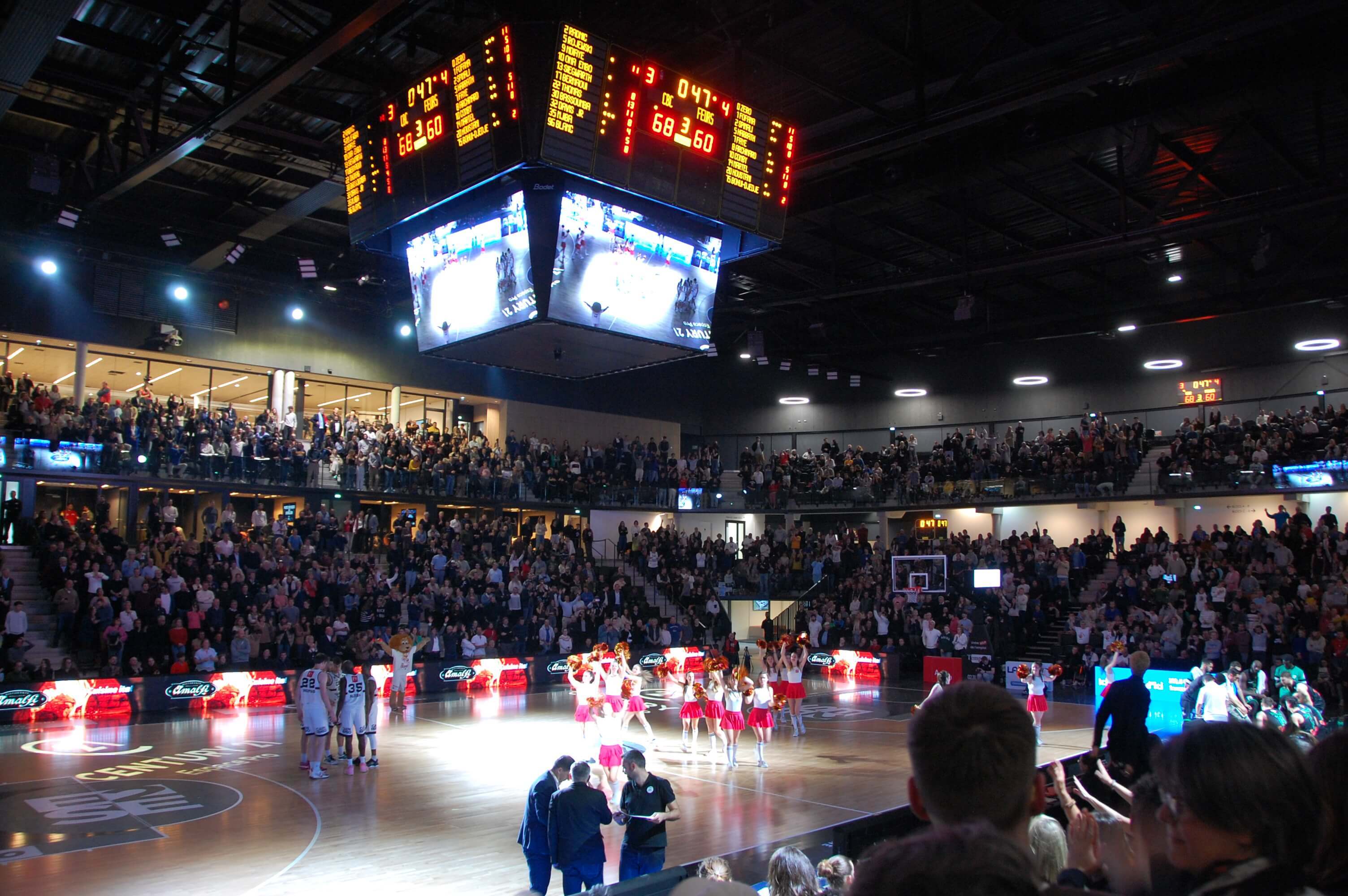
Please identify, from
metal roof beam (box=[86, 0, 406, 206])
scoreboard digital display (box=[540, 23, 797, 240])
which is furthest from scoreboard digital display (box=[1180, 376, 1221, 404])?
metal roof beam (box=[86, 0, 406, 206])

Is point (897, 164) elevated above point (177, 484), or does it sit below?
above

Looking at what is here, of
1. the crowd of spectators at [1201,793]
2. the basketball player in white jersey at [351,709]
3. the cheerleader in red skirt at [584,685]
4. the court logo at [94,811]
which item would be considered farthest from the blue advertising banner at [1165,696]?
the crowd of spectators at [1201,793]

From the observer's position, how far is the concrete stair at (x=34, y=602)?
20531 mm

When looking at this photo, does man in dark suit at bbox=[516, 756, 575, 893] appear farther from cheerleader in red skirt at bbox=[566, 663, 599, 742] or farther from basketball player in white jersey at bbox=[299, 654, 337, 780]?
basketball player in white jersey at bbox=[299, 654, 337, 780]

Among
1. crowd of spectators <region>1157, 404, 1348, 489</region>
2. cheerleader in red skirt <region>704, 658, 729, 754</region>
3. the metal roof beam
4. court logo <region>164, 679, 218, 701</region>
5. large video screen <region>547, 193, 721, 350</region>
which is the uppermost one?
the metal roof beam

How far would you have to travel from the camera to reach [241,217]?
85.6 feet

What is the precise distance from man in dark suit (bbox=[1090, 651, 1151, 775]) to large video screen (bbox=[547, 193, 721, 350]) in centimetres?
897

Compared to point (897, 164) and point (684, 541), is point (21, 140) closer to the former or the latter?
point (897, 164)

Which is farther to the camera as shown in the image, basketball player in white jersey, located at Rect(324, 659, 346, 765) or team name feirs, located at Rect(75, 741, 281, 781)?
basketball player in white jersey, located at Rect(324, 659, 346, 765)

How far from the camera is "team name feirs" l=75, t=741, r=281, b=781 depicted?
12959mm

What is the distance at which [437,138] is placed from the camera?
13875mm

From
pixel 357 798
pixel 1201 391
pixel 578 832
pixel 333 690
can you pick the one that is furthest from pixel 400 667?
pixel 1201 391

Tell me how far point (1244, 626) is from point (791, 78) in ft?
54.0

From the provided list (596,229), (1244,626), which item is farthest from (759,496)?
(596,229)
